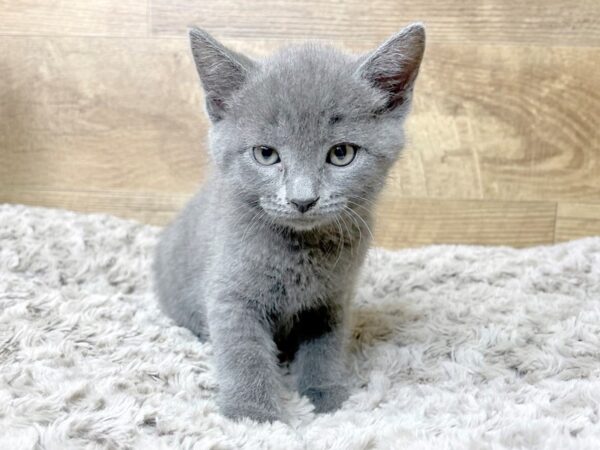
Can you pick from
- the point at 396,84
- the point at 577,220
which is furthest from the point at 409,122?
the point at 396,84

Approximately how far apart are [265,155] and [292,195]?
112 millimetres

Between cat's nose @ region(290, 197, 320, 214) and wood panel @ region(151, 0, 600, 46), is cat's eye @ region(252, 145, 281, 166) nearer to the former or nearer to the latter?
cat's nose @ region(290, 197, 320, 214)

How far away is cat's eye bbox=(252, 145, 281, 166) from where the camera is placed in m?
A: 1.09

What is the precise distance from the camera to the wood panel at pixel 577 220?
188cm

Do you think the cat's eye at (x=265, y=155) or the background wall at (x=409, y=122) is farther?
the background wall at (x=409, y=122)

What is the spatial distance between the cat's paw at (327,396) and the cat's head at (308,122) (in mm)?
319

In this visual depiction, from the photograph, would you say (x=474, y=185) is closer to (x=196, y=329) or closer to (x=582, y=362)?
(x=582, y=362)

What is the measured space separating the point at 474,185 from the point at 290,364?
849 mm

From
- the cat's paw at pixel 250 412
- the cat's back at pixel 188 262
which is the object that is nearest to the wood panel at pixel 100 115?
the cat's back at pixel 188 262

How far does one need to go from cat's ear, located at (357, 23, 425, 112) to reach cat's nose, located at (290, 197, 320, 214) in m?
0.24

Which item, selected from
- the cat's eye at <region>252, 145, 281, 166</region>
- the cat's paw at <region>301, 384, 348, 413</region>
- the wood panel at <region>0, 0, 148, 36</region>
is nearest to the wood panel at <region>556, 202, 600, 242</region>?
the cat's paw at <region>301, 384, 348, 413</region>

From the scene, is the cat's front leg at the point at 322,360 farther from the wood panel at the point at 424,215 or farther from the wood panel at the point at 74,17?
the wood panel at the point at 74,17

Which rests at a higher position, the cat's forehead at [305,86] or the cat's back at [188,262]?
the cat's forehead at [305,86]

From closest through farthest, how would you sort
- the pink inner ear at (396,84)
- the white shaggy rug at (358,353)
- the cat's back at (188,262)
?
1. the white shaggy rug at (358,353)
2. the pink inner ear at (396,84)
3. the cat's back at (188,262)
